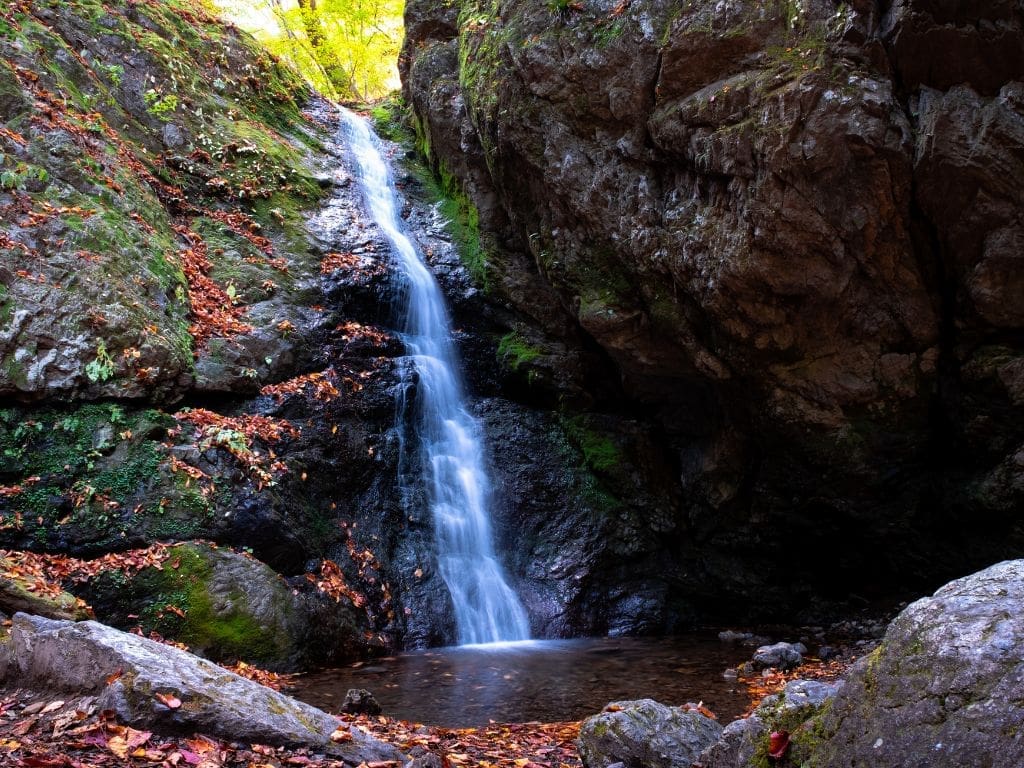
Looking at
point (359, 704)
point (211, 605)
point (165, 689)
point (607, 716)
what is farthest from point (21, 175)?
point (607, 716)

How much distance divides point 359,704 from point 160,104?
11.0m

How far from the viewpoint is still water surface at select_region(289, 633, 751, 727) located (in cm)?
556

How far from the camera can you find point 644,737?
391 cm

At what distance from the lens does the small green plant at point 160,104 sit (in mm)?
11680

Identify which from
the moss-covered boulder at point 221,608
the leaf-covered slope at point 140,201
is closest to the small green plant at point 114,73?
the leaf-covered slope at point 140,201

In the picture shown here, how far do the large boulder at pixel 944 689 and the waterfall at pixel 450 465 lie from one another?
662cm

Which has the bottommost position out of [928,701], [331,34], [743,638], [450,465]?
[743,638]

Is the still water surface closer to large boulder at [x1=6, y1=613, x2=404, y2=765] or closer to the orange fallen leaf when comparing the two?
large boulder at [x1=6, y1=613, x2=404, y2=765]

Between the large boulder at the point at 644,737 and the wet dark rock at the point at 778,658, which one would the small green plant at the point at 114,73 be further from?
the wet dark rock at the point at 778,658

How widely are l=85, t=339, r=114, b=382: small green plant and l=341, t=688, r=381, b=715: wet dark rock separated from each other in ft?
15.2

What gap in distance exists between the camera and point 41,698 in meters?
3.21

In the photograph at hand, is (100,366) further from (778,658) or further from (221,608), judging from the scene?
(778,658)

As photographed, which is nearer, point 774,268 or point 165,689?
point 165,689

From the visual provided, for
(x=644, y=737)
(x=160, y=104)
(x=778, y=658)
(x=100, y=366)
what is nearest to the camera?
(x=644, y=737)
